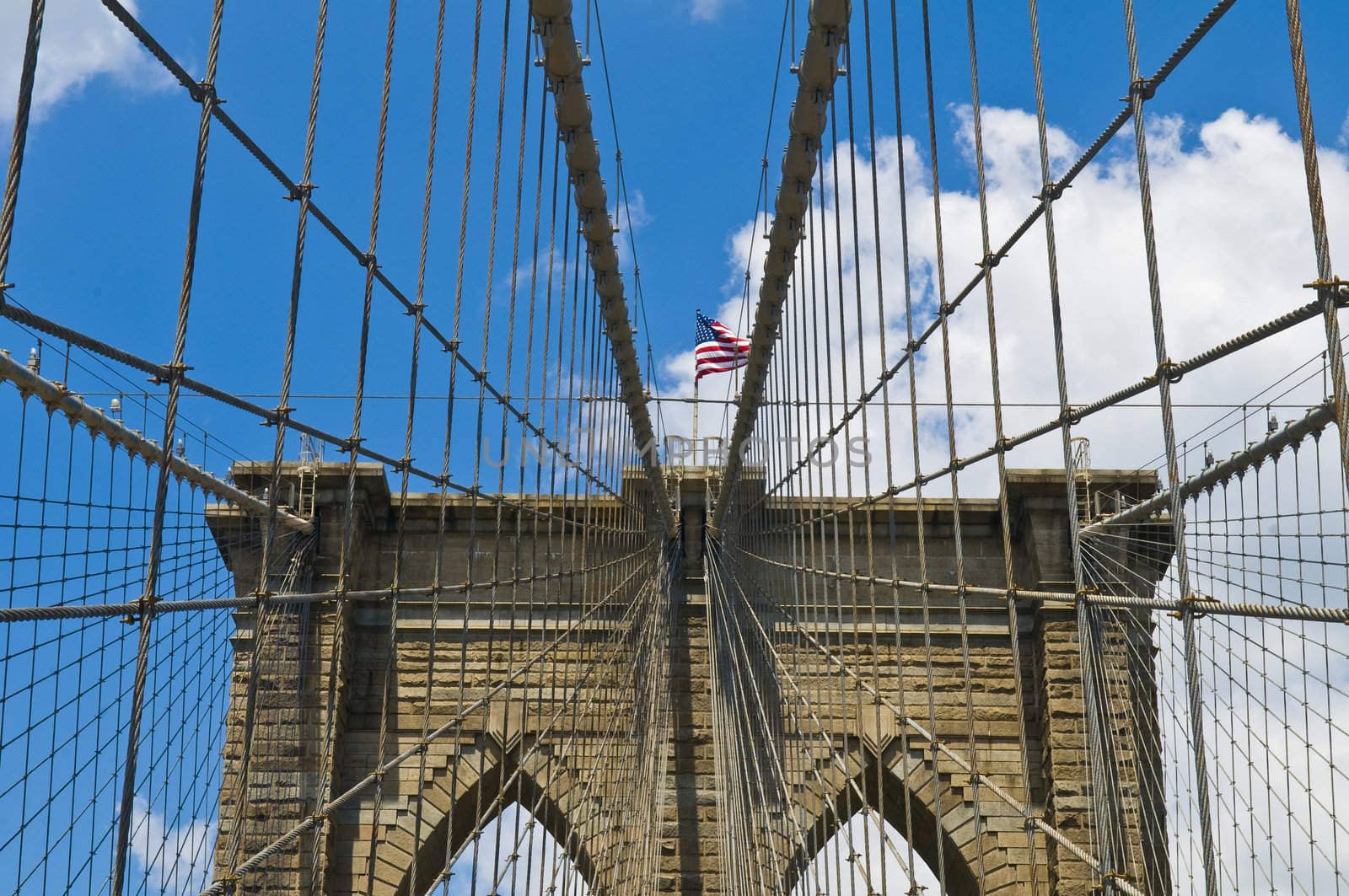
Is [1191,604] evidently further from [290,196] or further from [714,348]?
[714,348]

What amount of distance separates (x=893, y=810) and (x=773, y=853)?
14.6 feet

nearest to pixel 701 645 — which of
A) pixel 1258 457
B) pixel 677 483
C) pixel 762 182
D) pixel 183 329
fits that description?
pixel 677 483

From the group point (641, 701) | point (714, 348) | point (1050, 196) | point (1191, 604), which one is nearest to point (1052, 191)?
point (1050, 196)

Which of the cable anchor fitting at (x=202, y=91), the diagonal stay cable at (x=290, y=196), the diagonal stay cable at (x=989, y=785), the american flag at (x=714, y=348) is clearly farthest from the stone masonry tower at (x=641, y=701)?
the cable anchor fitting at (x=202, y=91)

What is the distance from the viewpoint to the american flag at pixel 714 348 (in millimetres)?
14578

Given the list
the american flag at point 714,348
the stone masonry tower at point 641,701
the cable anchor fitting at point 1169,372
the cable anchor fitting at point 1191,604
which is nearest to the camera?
the cable anchor fitting at point 1191,604

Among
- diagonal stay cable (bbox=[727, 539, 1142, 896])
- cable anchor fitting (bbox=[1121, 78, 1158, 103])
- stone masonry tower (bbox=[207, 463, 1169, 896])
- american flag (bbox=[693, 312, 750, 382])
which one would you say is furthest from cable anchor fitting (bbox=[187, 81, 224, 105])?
american flag (bbox=[693, 312, 750, 382])

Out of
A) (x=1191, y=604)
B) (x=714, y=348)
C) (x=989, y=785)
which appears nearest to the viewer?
(x=1191, y=604)

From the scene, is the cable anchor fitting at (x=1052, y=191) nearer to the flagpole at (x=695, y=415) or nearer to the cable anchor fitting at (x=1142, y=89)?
the cable anchor fitting at (x=1142, y=89)

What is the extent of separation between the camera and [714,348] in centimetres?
Answer: 1477

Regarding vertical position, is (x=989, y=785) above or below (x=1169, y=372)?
below

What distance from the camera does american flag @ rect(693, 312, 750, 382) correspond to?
47.8 ft

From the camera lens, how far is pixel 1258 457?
810 centimetres

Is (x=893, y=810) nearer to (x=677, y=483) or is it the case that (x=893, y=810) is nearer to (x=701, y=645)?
(x=701, y=645)
